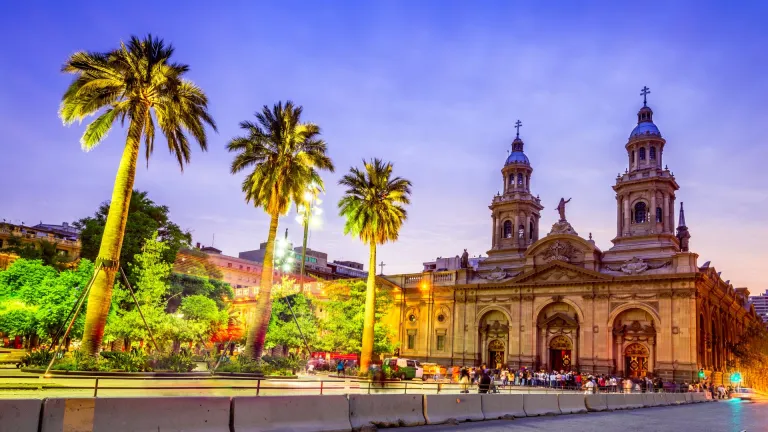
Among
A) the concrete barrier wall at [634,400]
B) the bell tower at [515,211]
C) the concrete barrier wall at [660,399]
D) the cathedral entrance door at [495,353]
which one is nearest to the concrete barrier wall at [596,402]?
the concrete barrier wall at [634,400]

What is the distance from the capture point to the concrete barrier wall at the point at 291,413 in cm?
1234

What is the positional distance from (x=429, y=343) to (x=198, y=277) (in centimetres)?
2971

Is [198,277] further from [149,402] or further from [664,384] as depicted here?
[149,402]

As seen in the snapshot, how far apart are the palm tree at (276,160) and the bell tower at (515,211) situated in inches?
1548

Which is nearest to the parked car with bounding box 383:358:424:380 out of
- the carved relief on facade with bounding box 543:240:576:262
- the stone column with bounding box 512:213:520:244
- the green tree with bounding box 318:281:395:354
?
the green tree with bounding box 318:281:395:354

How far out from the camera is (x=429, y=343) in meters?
67.2

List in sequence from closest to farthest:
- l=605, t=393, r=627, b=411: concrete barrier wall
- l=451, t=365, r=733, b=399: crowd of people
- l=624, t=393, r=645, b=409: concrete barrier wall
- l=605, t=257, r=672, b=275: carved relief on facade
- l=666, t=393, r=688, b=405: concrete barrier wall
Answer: l=605, t=393, r=627, b=411: concrete barrier wall → l=624, t=393, r=645, b=409: concrete barrier wall → l=666, t=393, r=688, b=405: concrete barrier wall → l=451, t=365, r=733, b=399: crowd of people → l=605, t=257, r=672, b=275: carved relief on facade

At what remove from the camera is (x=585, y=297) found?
5784cm

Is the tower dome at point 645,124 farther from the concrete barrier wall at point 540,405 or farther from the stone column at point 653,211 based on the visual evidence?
the concrete barrier wall at point 540,405

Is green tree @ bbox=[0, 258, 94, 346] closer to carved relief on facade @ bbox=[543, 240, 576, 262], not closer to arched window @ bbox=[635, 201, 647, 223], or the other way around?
carved relief on facade @ bbox=[543, 240, 576, 262]

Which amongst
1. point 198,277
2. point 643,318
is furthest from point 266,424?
point 198,277

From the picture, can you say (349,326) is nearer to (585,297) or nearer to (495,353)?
(495,353)

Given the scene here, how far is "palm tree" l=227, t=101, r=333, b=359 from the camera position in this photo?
34.2 meters

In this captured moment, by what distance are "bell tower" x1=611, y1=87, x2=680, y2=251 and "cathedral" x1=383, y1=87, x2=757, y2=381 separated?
102 mm
